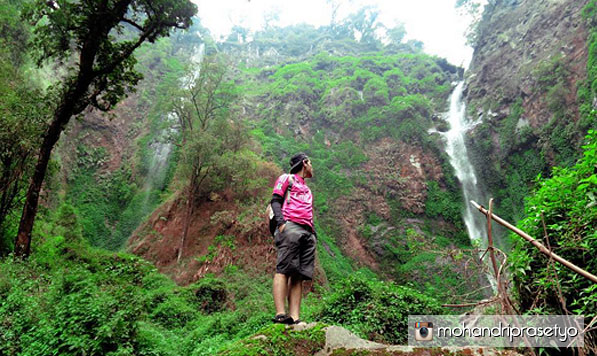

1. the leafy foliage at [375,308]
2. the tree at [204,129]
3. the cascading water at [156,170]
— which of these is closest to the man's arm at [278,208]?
the leafy foliage at [375,308]

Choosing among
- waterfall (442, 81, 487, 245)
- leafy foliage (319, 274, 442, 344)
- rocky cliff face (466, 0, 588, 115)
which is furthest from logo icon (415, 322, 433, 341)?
rocky cliff face (466, 0, 588, 115)

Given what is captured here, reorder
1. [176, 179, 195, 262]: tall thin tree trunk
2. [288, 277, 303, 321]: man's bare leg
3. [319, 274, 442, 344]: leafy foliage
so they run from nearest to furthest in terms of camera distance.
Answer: [288, 277, 303, 321]: man's bare leg → [319, 274, 442, 344]: leafy foliage → [176, 179, 195, 262]: tall thin tree trunk

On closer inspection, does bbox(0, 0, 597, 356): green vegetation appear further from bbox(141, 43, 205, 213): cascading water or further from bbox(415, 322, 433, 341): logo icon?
bbox(415, 322, 433, 341): logo icon

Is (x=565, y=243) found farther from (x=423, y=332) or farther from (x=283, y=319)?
(x=283, y=319)

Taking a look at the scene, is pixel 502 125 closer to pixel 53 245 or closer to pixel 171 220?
pixel 171 220

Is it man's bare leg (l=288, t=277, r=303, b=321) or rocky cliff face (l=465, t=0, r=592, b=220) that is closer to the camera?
man's bare leg (l=288, t=277, r=303, b=321)

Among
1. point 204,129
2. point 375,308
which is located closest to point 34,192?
point 375,308

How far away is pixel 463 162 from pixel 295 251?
20.7 m

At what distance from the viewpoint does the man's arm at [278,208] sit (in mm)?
2939

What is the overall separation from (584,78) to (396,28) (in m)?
39.7

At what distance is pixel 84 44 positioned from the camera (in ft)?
20.3

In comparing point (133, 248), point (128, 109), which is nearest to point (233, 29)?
point (128, 109)

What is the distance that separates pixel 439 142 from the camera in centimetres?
2125

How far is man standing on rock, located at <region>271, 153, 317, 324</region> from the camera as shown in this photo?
109 inches
